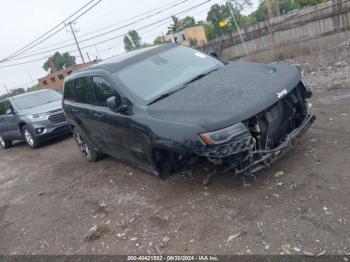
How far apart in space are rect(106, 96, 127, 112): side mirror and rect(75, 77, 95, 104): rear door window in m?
1.14

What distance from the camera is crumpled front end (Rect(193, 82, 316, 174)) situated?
11.6 ft

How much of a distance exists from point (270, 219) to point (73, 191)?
11.9 ft

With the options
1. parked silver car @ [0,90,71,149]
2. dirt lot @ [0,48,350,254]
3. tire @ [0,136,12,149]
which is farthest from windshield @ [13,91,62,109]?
dirt lot @ [0,48,350,254]

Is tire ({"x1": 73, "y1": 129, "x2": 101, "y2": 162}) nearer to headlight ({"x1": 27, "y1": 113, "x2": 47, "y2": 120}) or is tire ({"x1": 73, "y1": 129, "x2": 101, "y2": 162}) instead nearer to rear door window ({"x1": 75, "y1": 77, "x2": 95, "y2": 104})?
rear door window ({"x1": 75, "y1": 77, "x2": 95, "y2": 104})

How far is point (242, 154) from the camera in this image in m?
3.62

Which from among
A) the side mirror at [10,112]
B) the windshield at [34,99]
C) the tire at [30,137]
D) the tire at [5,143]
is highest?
the windshield at [34,99]

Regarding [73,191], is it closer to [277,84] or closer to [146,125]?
[146,125]

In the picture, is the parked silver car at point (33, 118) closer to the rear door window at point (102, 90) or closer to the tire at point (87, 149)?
the tire at point (87, 149)

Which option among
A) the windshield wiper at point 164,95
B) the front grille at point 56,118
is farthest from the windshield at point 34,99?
the windshield wiper at point 164,95

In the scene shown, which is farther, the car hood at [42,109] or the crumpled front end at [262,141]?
the car hood at [42,109]

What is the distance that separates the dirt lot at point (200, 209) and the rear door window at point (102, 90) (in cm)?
138

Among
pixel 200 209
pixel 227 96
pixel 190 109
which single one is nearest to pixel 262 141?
pixel 227 96

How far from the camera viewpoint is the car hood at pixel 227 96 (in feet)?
11.8

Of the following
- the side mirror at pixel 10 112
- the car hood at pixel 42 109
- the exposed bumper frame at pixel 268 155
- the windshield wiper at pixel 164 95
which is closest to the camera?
the exposed bumper frame at pixel 268 155
